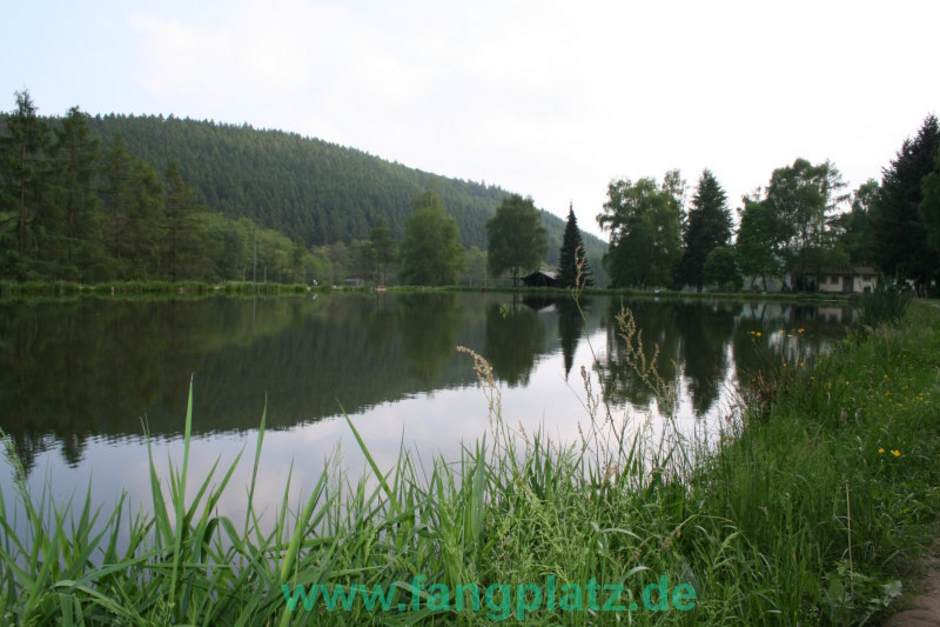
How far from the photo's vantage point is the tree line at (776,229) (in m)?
33.0

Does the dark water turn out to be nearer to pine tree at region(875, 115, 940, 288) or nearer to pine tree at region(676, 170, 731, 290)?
pine tree at region(875, 115, 940, 288)

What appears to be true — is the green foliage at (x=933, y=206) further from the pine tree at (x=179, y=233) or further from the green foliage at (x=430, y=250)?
the green foliage at (x=430, y=250)

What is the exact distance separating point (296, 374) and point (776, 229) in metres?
49.9

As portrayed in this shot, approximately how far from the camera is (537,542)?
3178mm

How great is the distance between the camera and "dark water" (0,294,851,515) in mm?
6297

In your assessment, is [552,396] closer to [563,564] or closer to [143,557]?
[563,564]

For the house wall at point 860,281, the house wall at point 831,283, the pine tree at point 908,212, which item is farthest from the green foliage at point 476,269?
the pine tree at point 908,212

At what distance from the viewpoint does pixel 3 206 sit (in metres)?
36.6

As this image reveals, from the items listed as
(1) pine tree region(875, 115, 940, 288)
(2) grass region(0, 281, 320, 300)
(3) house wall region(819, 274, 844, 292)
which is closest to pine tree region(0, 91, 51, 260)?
(2) grass region(0, 281, 320, 300)

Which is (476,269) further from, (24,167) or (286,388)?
(286,388)

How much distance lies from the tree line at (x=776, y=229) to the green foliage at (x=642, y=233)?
0.32ft

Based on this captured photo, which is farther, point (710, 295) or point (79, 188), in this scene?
point (710, 295)

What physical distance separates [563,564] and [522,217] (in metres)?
76.5

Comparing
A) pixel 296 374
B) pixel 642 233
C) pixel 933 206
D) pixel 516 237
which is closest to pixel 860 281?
pixel 642 233
